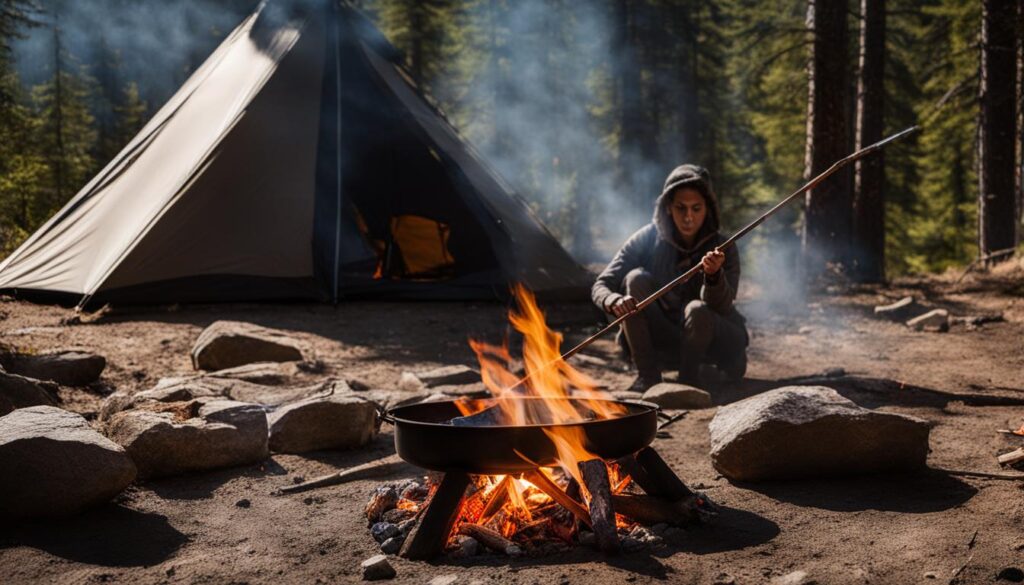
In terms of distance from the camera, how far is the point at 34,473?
292cm

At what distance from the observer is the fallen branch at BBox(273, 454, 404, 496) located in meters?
3.52

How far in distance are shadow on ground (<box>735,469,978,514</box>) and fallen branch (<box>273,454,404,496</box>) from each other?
1.66 metres

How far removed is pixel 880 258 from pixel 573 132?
17.9 metres

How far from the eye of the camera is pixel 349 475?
3.68 m

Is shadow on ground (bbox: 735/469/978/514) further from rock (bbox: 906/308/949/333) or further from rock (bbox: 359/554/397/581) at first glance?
rock (bbox: 906/308/949/333)

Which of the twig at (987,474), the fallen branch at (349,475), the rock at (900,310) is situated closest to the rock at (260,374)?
the fallen branch at (349,475)

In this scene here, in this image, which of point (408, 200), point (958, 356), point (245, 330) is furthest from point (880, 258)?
point (245, 330)

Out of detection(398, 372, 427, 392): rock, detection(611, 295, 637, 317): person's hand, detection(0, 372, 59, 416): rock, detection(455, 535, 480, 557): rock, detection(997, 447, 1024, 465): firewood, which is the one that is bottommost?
detection(455, 535, 480, 557): rock

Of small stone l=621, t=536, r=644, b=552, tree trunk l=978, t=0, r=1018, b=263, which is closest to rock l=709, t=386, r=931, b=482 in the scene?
small stone l=621, t=536, r=644, b=552

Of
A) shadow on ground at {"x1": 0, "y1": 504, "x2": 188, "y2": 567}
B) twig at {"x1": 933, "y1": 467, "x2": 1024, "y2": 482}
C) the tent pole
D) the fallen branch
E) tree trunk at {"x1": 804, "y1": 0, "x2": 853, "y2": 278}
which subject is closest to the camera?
shadow on ground at {"x1": 0, "y1": 504, "x2": 188, "y2": 567}

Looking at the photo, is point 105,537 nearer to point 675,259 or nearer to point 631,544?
point 631,544

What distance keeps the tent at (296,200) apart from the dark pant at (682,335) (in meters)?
3.33

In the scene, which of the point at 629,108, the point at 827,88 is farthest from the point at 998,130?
the point at 629,108

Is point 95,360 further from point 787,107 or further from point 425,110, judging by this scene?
point 787,107
